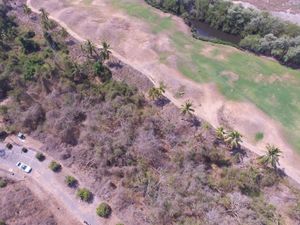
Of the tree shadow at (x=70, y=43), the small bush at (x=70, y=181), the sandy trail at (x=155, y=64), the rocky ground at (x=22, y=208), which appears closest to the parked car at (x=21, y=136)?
the rocky ground at (x=22, y=208)

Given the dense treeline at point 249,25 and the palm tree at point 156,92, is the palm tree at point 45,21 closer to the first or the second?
the dense treeline at point 249,25

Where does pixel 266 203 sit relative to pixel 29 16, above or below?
below

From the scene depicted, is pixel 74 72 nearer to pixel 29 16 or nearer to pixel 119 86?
pixel 119 86

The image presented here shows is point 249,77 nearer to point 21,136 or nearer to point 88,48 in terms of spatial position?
point 88,48

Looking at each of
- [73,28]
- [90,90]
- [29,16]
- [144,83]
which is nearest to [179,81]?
[144,83]

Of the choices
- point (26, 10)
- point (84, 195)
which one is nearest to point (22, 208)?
point (84, 195)

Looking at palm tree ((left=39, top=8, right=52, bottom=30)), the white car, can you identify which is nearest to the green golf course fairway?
palm tree ((left=39, top=8, right=52, bottom=30))
